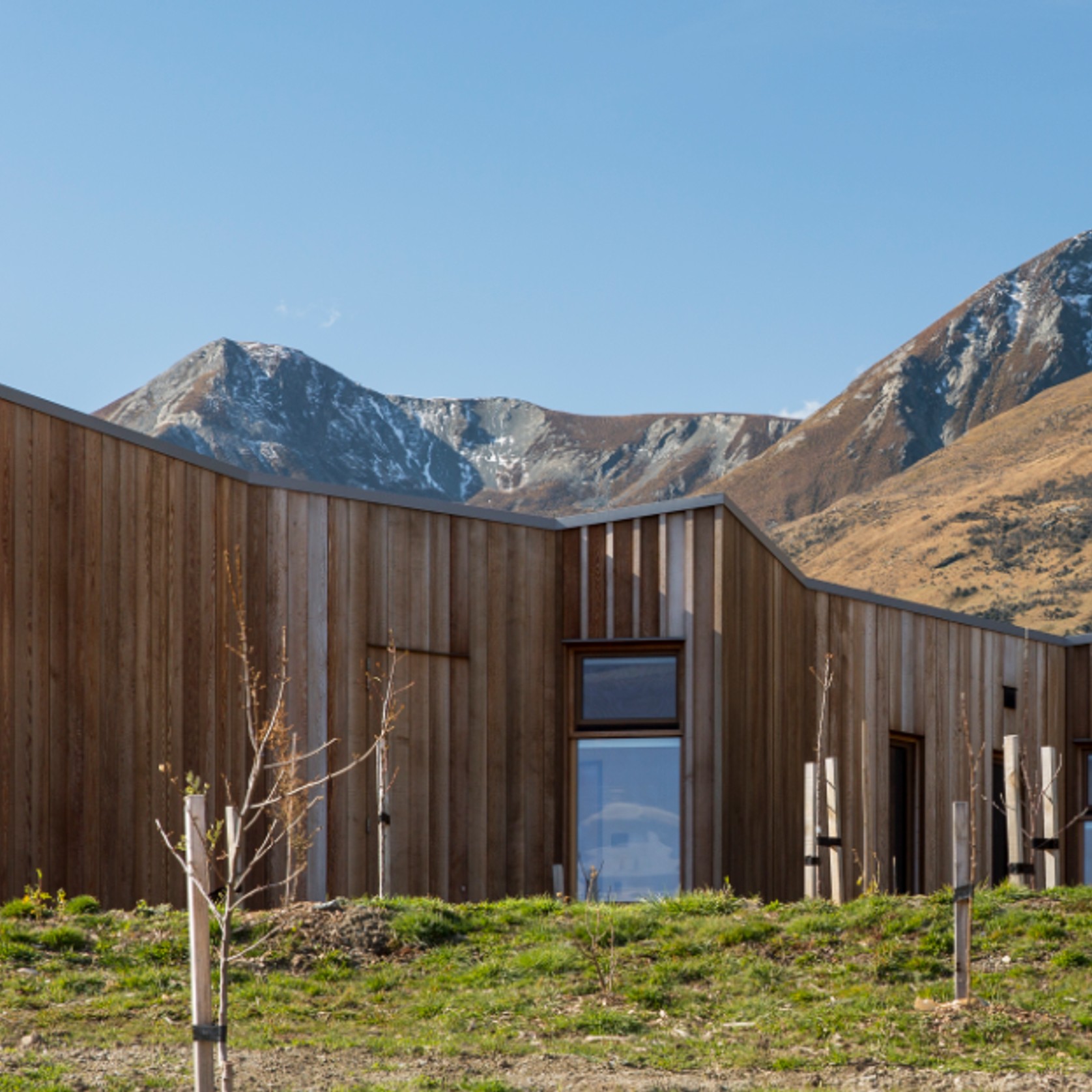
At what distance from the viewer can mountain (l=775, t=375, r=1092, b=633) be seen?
57188 mm

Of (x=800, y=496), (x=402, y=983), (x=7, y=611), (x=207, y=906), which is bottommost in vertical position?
(x=402, y=983)

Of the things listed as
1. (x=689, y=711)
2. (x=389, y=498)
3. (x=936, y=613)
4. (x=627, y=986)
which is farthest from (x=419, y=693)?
(x=936, y=613)

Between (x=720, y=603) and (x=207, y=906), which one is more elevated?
(x=720, y=603)

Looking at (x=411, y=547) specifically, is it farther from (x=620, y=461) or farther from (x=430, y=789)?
(x=620, y=461)

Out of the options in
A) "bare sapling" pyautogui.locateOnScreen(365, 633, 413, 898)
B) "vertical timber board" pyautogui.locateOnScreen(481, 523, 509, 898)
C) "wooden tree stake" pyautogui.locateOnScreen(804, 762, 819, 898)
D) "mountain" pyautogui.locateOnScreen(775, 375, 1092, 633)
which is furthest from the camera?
"mountain" pyautogui.locateOnScreen(775, 375, 1092, 633)

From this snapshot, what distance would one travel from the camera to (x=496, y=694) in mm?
11258

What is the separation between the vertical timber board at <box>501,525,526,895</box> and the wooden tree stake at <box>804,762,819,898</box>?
2.48 meters

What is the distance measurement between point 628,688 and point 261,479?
3095 mm

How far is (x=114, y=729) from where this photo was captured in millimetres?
9492

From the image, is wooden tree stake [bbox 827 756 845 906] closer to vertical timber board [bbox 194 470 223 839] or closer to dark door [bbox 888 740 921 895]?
dark door [bbox 888 740 921 895]

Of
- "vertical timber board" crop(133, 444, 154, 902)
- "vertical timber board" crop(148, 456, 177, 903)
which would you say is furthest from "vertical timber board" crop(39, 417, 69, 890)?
"vertical timber board" crop(148, 456, 177, 903)

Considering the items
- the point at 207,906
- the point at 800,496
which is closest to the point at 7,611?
the point at 207,906

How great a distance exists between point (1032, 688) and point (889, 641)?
2462mm

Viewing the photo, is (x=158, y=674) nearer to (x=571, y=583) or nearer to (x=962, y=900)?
(x=571, y=583)
